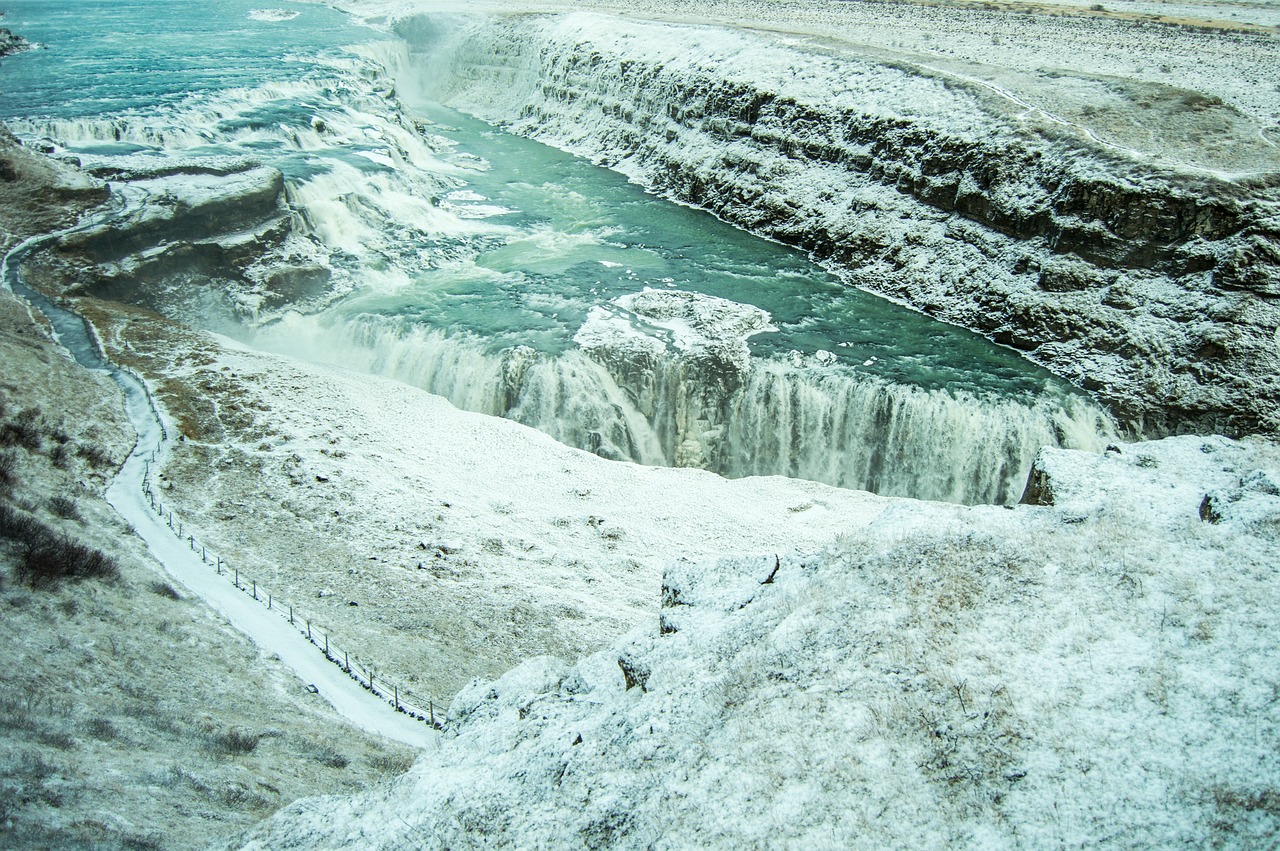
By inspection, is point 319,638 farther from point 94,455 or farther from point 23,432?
point 23,432

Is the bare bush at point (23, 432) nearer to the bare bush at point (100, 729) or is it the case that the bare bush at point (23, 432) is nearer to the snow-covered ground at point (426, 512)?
the snow-covered ground at point (426, 512)

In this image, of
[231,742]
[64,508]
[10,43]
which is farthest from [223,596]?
[10,43]

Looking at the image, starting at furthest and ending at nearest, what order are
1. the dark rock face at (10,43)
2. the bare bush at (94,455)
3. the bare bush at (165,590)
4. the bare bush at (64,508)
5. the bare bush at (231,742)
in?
1. the dark rock face at (10,43)
2. the bare bush at (94,455)
3. the bare bush at (64,508)
4. the bare bush at (165,590)
5. the bare bush at (231,742)

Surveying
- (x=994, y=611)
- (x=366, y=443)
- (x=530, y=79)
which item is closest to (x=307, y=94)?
(x=530, y=79)

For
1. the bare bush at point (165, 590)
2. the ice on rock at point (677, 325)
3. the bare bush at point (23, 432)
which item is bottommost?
the bare bush at point (165, 590)

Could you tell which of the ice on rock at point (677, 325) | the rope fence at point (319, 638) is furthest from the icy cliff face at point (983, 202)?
the rope fence at point (319, 638)

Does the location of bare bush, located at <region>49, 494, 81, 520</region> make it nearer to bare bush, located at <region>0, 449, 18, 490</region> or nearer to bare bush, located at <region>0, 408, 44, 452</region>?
bare bush, located at <region>0, 449, 18, 490</region>
